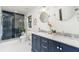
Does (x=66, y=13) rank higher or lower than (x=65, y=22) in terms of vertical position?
higher

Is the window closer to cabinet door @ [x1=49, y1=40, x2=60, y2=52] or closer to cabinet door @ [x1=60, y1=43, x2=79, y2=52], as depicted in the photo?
cabinet door @ [x1=49, y1=40, x2=60, y2=52]

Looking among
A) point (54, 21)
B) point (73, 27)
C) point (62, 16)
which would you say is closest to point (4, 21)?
point (54, 21)

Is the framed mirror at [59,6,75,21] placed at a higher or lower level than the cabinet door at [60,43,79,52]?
higher

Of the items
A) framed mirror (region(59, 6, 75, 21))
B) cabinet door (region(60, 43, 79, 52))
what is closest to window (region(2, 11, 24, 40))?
framed mirror (region(59, 6, 75, 21))

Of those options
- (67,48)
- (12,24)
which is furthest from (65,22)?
(12,24)

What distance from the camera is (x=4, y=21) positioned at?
630 centimetres

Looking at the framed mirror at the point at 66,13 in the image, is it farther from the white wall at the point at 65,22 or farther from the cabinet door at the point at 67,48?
the cabinet door at the point at 67,48

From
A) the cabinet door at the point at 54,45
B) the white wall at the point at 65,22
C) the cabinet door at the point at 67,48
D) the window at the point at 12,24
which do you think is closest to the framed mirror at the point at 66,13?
the white wall at the point at 65,22

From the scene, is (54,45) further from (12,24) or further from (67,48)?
(12,24)

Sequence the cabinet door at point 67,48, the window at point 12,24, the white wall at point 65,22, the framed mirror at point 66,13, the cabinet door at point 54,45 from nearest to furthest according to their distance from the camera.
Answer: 1. the cabinet door at point 67,48
2. the cabinet door at point 54,45
3. the white wall at point 65,22
4. the framed mirror at point 66,13
5. the window at point 12,24

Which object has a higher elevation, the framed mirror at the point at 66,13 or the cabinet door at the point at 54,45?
the framed mirror at the point at 66,13
